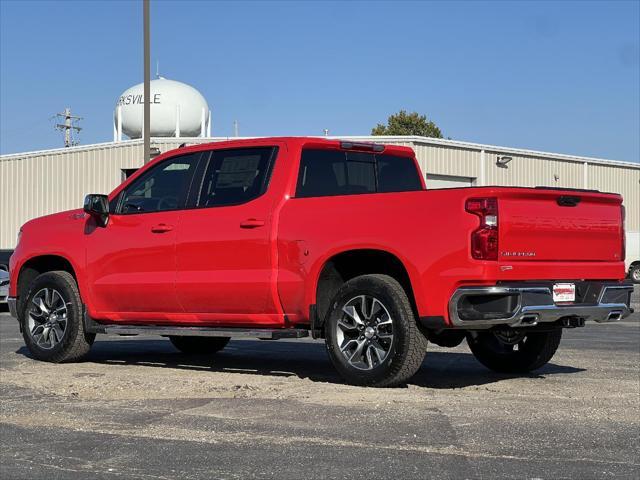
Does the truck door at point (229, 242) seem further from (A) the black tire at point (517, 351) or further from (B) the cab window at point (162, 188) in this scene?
(A) the black tire at point (517, 351)

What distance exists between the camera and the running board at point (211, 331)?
334 inches

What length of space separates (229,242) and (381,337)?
5.31 ft

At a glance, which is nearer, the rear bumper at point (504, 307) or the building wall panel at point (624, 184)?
the rear bumper at point (504, 307)

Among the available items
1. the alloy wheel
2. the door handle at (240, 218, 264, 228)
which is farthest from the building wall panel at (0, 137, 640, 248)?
the door handle at (240, 218, 264, 228)

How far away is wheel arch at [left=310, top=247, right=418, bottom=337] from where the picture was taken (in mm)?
8219

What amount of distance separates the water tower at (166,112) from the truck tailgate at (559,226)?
3298 cm

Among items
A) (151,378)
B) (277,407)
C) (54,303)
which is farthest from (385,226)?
(54,303)

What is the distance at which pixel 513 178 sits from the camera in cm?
4009

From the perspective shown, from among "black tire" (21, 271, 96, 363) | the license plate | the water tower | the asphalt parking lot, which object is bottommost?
the asphalt parking lot

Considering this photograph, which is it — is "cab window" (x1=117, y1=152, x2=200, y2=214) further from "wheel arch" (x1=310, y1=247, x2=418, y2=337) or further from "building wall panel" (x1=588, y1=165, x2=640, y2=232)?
"building wall panel" (x1=588, y1=165, x2=640, y2=232)

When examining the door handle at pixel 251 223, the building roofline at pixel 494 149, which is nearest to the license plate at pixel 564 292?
the door handle at pixel 251 223

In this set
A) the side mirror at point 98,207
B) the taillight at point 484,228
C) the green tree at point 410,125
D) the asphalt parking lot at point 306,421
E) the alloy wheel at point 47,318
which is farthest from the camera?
the green tree at point 410,125

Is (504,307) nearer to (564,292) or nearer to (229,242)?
(564,292)

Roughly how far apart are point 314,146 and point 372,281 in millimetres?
1517
